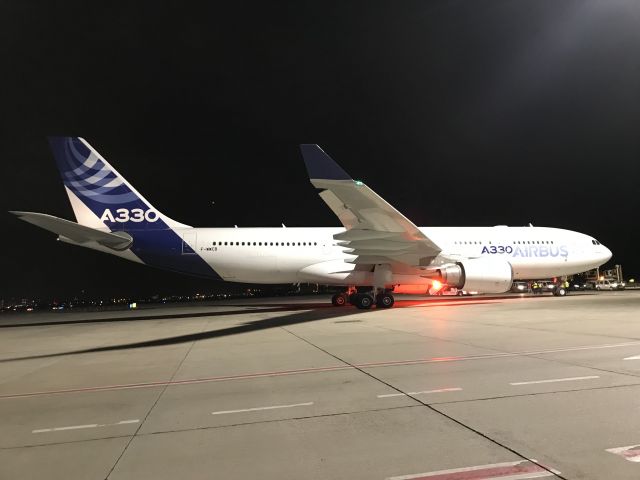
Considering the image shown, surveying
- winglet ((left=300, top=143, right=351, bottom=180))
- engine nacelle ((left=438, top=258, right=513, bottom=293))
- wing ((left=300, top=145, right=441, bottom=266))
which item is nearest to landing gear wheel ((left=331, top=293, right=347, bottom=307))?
wing ((left=300, top=145, right=441, bottom=266))

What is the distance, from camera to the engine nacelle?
17.5 m

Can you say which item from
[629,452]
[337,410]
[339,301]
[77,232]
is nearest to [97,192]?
[77,232]

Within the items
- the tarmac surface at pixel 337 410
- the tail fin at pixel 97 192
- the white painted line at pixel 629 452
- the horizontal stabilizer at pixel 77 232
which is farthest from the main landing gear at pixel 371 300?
the white painted line at pixel 629 452

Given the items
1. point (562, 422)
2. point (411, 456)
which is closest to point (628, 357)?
point (562, 422)

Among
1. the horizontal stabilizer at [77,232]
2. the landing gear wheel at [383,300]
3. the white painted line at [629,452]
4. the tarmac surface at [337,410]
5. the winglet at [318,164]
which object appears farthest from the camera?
the landing gear wheel at [383,300]

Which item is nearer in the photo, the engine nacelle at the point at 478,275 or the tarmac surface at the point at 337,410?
the tarmac surface at the point at 337,410

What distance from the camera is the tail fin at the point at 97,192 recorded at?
1936cm

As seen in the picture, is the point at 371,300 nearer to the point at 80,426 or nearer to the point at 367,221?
the point at 367,221

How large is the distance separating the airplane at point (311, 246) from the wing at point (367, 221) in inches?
1.7

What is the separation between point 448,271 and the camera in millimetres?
17844

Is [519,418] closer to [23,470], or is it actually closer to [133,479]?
[133,479]

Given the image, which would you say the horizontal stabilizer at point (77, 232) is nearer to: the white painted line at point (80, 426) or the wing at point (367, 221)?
the wing at point (367, 221)

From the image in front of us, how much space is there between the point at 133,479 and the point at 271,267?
1731cm

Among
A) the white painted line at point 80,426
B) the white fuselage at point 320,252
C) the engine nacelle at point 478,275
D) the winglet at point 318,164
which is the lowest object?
the white painted line at point 80,426
